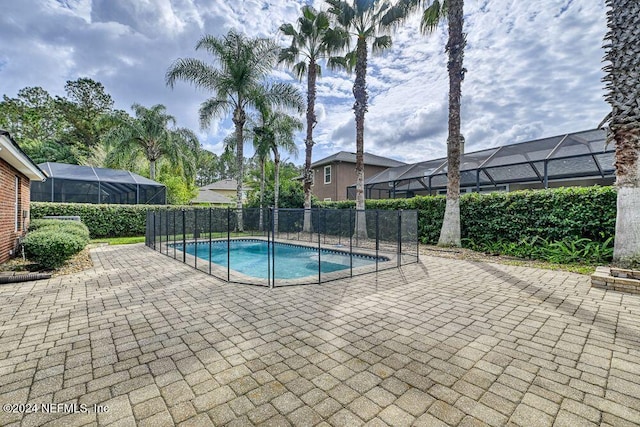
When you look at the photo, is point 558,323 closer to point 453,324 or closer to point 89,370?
point 453,324

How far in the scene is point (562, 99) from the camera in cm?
955

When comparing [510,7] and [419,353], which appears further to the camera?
[510,7]

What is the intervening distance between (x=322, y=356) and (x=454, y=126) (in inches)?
342

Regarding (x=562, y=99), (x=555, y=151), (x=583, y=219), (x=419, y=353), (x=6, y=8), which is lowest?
(x=419, y=353)

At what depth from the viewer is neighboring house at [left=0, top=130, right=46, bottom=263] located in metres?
5.88

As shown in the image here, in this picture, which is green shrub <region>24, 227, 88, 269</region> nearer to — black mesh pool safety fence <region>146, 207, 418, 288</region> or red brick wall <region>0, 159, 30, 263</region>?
red brick wall <region>0, 159, 30, 263</region>

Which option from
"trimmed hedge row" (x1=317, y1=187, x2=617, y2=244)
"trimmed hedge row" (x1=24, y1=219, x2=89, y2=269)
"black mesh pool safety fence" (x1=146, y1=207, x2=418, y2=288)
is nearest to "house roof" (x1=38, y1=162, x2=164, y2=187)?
"black mesh pool safety fence" (x1=146, y1=207, x2=418, y2=288)

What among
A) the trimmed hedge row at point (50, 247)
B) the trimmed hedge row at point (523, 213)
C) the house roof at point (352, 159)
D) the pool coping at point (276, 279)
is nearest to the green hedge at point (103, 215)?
the trimmed hedge row at point (523, 213)

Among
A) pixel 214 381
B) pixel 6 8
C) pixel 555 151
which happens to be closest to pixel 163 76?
pixel 6 8

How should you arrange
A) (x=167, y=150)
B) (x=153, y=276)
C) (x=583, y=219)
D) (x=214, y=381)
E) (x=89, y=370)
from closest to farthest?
1. (x=214, y=381)
2. (x=89, y=370)
3. (x=153, y=276)
4. (x=583, y=219)
5. (x=167, y=150)

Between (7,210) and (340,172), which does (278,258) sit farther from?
(340,172)

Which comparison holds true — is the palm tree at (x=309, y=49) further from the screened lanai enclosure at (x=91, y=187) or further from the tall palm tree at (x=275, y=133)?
the screened lanai enclosure at (x=91, y=187)

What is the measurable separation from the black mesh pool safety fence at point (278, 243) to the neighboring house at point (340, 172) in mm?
9891

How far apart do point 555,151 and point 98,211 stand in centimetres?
1994
